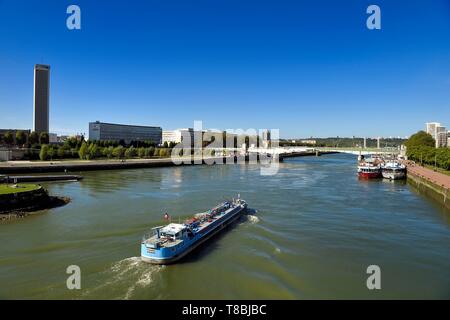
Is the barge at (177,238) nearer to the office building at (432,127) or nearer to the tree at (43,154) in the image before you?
the tree at (43,154)

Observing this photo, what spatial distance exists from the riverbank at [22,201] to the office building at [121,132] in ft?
291

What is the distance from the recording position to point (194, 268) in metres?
11.0

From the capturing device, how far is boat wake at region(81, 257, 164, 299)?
9.26 metres

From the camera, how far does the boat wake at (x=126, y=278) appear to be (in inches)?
364

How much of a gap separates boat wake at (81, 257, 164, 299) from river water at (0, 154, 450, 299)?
3cm

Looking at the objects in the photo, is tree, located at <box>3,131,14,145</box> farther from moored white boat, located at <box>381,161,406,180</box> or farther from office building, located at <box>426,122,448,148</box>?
office building, located at <box>426,122,448,148</box>

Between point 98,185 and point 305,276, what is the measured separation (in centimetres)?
2226

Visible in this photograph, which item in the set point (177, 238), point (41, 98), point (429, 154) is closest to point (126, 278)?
point (177, 238)

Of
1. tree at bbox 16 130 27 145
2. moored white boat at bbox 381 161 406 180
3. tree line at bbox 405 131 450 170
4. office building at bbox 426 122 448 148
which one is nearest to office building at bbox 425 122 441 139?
office building at bbox 426 122 448 148

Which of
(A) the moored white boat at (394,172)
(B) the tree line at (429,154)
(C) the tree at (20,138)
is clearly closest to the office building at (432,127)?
(B) the tree line at (429,154)
